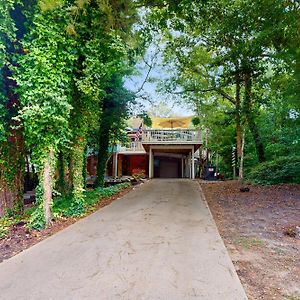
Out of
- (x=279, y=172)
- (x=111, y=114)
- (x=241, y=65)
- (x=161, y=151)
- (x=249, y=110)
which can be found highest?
(x=241, y=65)

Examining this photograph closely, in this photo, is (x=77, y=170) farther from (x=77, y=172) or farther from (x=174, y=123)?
(x=174, y=123)

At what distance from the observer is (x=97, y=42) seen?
6223mm

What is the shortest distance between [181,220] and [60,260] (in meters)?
2.93

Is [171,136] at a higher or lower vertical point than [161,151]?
higher

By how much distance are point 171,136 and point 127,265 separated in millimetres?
15010

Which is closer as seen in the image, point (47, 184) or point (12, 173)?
point (47, 184)

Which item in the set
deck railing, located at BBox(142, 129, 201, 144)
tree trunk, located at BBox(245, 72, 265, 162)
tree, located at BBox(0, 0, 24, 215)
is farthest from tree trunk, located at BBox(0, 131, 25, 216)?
deck railing, located at BBox(142, 129, 201, 144)

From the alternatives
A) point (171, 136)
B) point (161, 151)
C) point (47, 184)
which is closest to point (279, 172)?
point (171, 136)

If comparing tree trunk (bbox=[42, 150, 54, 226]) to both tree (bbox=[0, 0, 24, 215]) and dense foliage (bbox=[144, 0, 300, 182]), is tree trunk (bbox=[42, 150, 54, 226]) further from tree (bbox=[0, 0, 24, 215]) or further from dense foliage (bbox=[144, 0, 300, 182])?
dense foliage (bbox=[144, 0, 300, 182])

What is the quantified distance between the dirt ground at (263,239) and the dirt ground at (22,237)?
3.17m

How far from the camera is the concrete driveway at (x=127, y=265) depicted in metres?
2.94

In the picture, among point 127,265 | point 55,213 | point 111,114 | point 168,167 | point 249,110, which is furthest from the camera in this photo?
point 168,167

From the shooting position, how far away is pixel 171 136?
18359 mm

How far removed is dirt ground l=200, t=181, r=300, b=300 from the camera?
10.3 feet
